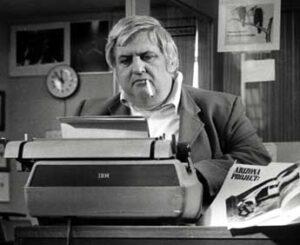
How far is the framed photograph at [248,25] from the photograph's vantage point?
267 centimetres

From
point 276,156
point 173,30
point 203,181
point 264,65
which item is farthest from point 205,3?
point 203,181

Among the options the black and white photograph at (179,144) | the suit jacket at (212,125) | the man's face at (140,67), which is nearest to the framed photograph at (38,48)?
the black and white photograph at (179,144)

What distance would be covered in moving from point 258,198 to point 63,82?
6.02 metres

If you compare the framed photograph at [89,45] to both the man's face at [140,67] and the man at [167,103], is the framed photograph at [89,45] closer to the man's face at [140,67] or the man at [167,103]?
the man at [167,103]

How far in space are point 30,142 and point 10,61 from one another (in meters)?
6.36

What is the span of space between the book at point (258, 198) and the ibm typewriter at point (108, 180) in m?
0.07

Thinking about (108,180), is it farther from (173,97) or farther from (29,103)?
(29,103)

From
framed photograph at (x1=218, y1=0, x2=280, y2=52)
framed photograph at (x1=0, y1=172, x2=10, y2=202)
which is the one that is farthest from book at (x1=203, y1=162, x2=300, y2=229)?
framed photograph at (x1=0, y1=172, x2=10, y2=202)

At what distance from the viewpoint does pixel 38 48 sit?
7.25 m

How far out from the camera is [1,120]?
23.6 feet

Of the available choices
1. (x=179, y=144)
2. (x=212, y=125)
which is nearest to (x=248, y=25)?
(x=212, y=125)

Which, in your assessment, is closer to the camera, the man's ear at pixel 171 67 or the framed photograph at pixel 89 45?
the man's ear at pixel 171 67

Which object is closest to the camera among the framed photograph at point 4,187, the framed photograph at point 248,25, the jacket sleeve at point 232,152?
the jacket sleeve at point 232,152

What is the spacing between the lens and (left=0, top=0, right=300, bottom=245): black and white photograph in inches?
45.3
